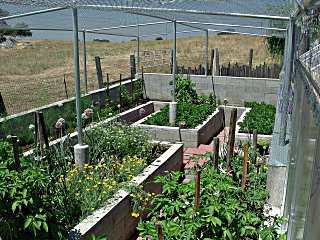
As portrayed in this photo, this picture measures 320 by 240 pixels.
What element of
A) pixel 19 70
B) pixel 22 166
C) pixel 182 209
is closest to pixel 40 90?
pixel 19 70

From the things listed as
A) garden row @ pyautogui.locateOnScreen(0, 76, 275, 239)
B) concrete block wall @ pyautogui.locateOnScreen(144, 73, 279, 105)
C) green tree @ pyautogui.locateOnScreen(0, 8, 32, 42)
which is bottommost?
garden row @ pyautogui.locateOnScreen(0, 76, 275, 239)

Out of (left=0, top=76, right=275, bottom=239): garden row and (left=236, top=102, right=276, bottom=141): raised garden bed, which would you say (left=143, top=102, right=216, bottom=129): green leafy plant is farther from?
(left=236, top=102, right=276, bottom=141): raised garden bed

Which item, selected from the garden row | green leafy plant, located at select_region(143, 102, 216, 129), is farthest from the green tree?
green leafy plant, located at select_region(143, 102, 216, 129)

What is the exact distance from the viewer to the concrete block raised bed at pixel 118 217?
11.0 feet

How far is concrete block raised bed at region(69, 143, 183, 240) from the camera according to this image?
3346 millimetres

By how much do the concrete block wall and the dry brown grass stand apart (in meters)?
2.90

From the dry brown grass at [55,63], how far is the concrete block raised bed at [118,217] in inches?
217

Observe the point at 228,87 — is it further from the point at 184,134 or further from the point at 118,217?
the point at 118,217

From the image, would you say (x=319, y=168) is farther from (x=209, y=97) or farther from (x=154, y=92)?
(x=154, y=92)

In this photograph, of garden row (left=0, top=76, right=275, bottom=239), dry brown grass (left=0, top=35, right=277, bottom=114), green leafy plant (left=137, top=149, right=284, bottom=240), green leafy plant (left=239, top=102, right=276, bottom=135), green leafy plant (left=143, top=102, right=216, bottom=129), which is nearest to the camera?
green leafy plant (left=137, top=149, right=284, bottom=240)

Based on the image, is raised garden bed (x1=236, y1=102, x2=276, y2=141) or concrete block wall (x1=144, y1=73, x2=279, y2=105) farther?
concrete block wall (x1=144, y1=73, x2=279, y2=105)

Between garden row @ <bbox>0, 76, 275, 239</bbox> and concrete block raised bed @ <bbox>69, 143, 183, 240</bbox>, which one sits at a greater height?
garden row @ <bbox>0, 76, 275, 239</bbox>

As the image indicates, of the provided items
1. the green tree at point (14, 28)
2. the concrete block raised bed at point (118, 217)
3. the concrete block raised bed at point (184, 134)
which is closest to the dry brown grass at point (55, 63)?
the green tree at point (14, 28)

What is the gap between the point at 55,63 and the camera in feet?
60.7
